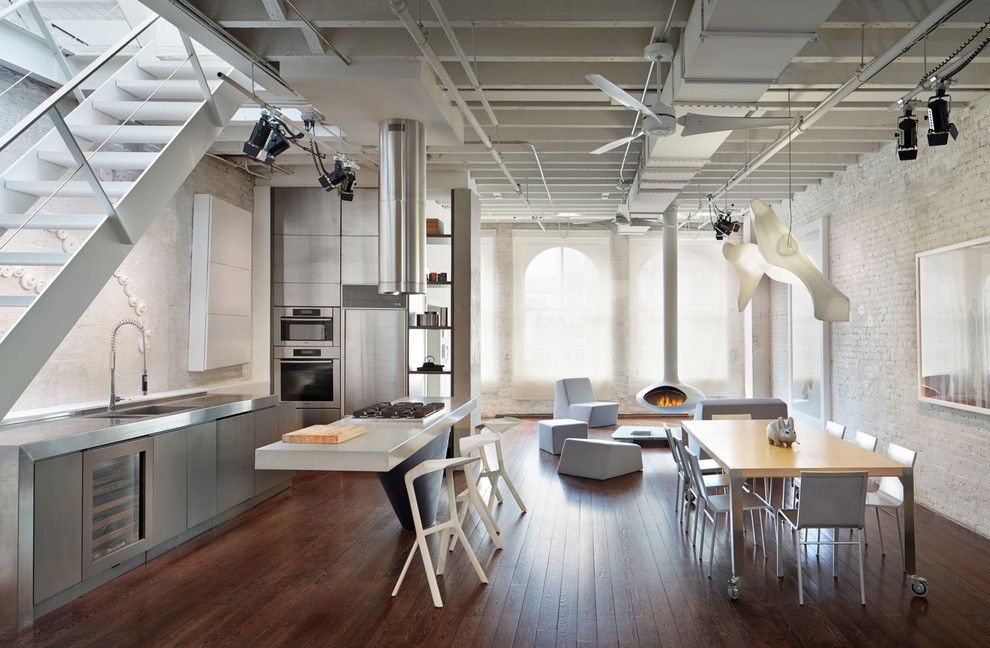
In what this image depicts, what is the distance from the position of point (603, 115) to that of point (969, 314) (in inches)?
146

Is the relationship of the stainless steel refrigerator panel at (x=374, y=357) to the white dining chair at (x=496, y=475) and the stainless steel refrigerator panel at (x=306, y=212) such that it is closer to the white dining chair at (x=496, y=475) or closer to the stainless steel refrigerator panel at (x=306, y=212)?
the stainless steel refrigerator panel at (x=306, y=212)

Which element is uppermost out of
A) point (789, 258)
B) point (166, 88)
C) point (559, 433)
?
point (166, 88)

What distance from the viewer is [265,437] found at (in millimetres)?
6645

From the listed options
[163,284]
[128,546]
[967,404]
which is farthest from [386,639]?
[967,404]

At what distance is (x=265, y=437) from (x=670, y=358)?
22.1ft

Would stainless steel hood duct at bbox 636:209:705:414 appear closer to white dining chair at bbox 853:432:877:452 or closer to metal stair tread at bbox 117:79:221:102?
white dining chair at bbox 853:432:877:452

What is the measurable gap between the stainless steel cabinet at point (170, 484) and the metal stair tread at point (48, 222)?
162 cm

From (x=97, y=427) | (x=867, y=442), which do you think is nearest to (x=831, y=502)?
(x=867, y=442)

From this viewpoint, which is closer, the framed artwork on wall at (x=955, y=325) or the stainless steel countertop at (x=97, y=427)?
the stainless steel countertop at (x=97, y=427)

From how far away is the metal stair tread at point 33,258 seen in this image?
12.6ft

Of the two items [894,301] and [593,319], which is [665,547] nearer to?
[894,301]

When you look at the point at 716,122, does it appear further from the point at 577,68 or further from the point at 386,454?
the point at 386,454

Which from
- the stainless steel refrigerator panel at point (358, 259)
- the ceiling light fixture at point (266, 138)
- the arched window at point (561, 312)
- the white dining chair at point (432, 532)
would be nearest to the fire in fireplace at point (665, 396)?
the arched window at point (561, 312)

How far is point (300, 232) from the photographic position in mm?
8555
